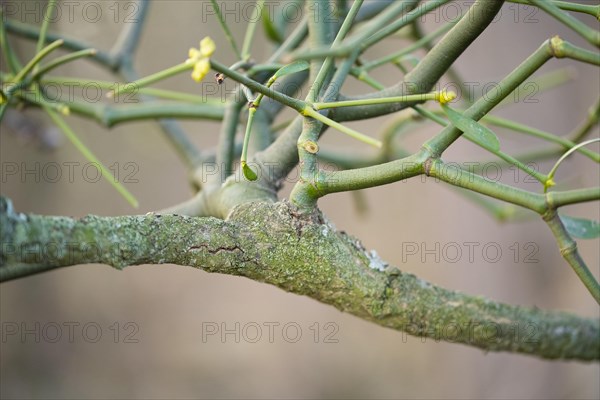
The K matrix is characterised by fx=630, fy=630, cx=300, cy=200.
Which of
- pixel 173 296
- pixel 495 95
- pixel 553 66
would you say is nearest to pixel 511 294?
pixel 553 66

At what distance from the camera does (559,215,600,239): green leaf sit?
20.9 inches

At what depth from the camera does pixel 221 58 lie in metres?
1.74

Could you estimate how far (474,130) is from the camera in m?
0.44

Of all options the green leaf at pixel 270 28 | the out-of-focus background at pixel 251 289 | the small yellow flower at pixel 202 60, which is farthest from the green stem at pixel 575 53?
the out-of-focus background at pixel 251 289

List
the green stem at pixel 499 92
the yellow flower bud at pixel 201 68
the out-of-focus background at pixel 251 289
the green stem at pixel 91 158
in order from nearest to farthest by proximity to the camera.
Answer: the yellow flower bud at pixel 201 68, the green stem at pixel 499 92, the green stem at pixel 91 158, the out-of-focus background at pixel 251 289

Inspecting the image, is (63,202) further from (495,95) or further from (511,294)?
(495,95)

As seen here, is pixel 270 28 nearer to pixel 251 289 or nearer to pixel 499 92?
pixel 499 92

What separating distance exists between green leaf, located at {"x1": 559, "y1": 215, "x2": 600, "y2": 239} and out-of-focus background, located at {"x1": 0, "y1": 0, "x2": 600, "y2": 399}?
102cm

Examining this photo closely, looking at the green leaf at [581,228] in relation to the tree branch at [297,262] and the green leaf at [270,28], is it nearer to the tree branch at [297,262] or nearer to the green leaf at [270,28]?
the tree branch at [297,262]

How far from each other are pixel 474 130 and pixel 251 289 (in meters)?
1.45

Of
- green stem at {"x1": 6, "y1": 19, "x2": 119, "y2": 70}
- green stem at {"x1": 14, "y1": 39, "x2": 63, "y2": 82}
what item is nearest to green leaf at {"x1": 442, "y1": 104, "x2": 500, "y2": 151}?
green stem at {"x1": 14, "y1": 39, "x2": 63, "y2": 82}

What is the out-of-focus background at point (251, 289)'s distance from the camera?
1578 millimetres

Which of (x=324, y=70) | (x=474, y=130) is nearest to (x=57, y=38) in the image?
(x=324, y=70)

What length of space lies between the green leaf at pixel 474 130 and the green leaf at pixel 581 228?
13 centimetres
